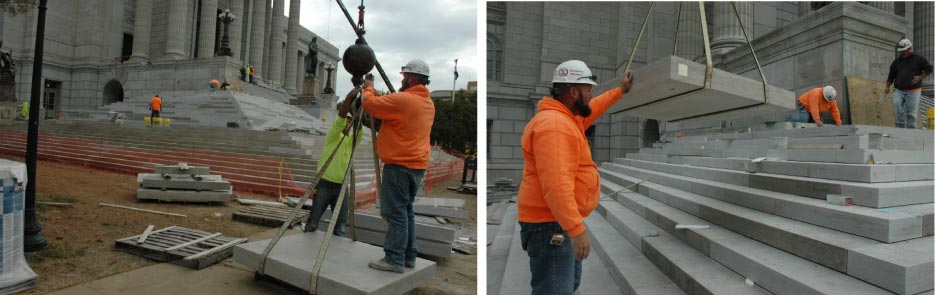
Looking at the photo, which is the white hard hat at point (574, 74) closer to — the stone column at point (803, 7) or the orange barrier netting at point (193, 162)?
the orange barrier netting at point (193, 162)

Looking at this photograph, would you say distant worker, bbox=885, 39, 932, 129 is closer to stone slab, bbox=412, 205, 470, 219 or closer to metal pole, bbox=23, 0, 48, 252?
stone slab, bbox=412, 205, 470, 219

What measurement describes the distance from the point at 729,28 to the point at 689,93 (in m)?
14.8

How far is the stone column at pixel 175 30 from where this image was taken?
115ft

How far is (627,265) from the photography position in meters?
5.12

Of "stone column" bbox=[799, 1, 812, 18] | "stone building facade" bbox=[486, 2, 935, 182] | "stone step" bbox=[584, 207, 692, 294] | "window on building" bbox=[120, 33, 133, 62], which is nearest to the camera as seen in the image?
"stone step" bbox=[584, 207, 692, 294]

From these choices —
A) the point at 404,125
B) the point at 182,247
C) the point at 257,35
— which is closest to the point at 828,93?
the point at 404,125

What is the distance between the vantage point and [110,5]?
3725 cm

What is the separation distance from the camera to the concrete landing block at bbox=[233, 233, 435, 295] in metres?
3.85

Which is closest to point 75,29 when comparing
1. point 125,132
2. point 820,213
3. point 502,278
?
point 125,132

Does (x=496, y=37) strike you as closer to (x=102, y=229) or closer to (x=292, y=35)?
(x=102, y=229)

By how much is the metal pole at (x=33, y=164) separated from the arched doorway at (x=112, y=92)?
36440 mm

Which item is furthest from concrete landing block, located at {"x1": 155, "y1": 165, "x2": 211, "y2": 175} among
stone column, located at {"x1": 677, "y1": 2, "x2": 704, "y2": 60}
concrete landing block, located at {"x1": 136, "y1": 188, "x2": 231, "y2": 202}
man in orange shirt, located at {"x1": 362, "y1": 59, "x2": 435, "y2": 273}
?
stone column, located at {"x1": 677, "y1": 2, "x2": 704, "y2": 60}

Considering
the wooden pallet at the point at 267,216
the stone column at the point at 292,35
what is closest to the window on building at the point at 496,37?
the wooden pallet at the point at 267,216

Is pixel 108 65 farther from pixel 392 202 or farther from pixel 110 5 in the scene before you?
pixel 392 202
